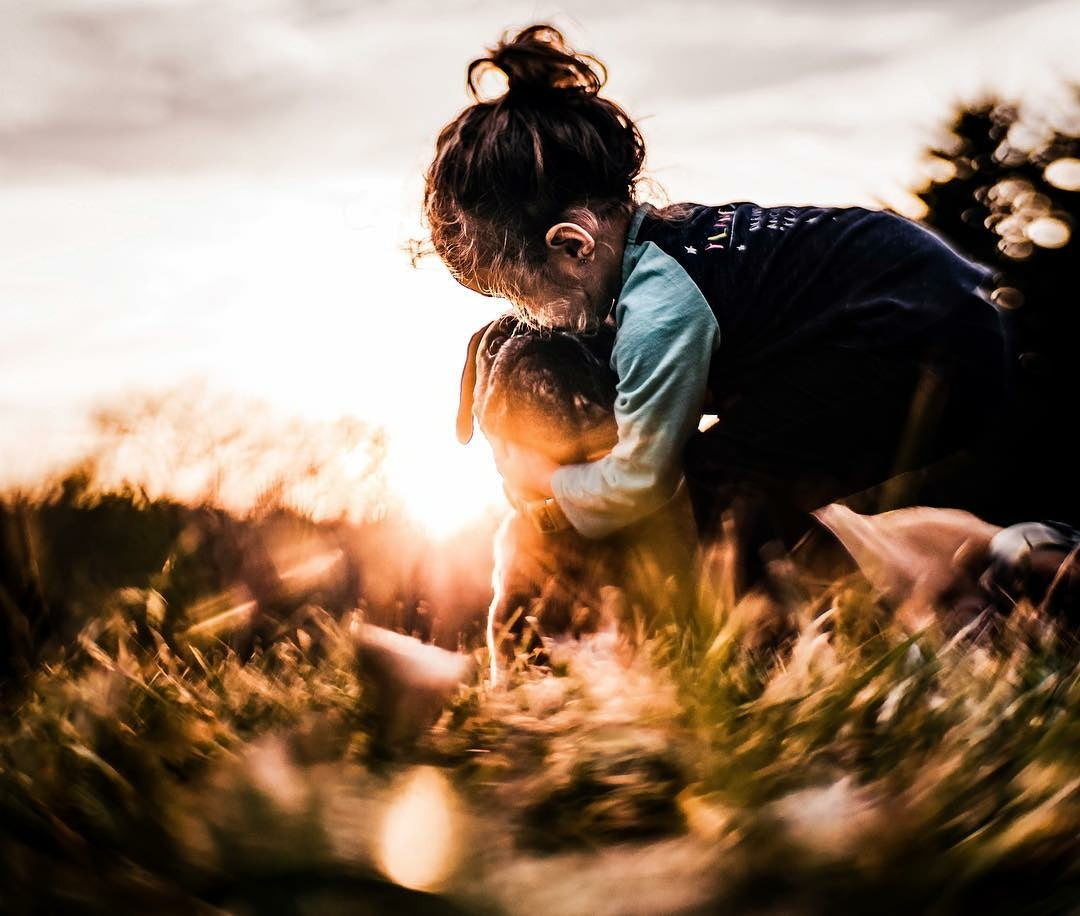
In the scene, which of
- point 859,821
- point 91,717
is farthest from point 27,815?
point 859,821

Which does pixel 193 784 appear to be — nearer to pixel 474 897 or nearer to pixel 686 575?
pixel 474 897

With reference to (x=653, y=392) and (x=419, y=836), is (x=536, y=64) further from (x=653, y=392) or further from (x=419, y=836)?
(x=419, y=836)

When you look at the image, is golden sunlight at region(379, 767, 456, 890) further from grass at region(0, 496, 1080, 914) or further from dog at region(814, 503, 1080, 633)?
dog at region(814, 503, 1080, 633)

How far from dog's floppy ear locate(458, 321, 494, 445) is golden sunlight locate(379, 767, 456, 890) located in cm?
182

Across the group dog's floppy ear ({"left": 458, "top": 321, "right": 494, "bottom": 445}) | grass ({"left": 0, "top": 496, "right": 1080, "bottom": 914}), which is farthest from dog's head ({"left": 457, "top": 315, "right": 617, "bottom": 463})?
grass ({"left": 0, "top": 496, "right": 1080, "bottom": 914})

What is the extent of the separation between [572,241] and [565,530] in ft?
2.30

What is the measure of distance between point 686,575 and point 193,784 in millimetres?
1277

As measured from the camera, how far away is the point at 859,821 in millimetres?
726

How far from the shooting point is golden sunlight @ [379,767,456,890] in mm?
709

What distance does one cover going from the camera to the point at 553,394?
2.37m

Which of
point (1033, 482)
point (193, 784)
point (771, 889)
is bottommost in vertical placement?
point (771, 889)

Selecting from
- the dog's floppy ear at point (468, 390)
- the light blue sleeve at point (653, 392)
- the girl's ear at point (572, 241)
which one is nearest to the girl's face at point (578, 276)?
the girl's ear at point (572, 241)

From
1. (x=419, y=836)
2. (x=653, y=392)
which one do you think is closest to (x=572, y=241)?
(x=653, y=392)

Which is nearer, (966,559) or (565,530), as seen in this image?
(565,530)
